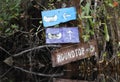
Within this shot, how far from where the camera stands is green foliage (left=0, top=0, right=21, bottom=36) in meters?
3.31

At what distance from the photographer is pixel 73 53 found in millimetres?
2779

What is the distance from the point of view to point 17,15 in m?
3.33

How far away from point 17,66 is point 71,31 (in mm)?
919

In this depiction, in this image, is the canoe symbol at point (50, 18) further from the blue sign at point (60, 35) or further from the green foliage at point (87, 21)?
the green foliage at point (87, 21)

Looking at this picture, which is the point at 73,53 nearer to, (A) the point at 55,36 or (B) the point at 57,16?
(A) the point at 55,36

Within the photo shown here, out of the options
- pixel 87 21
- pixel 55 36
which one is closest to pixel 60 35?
pixel 55 36

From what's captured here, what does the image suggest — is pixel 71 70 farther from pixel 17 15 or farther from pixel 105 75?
pixel 17 15

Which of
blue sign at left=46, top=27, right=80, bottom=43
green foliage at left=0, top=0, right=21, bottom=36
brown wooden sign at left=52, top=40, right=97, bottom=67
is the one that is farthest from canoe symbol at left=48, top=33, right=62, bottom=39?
green foliage at left=0, top=0, right=21, bottom=36

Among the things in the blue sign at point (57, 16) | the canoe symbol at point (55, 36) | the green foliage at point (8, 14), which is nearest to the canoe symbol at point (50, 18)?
the blue sign at point (57, 16)

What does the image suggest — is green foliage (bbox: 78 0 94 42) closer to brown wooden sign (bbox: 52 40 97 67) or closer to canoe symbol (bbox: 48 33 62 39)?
brown wooden sign (bbox: 52 40 97 67)

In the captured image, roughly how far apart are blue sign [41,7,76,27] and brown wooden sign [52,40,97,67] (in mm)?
254

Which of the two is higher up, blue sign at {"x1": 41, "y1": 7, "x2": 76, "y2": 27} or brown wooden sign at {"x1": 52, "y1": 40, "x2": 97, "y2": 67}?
blue sign at {"x1": 41, "y1": 7, "x2": 76, "y2": 27}

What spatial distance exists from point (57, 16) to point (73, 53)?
363mm

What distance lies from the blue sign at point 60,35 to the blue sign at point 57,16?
0.06 metres
